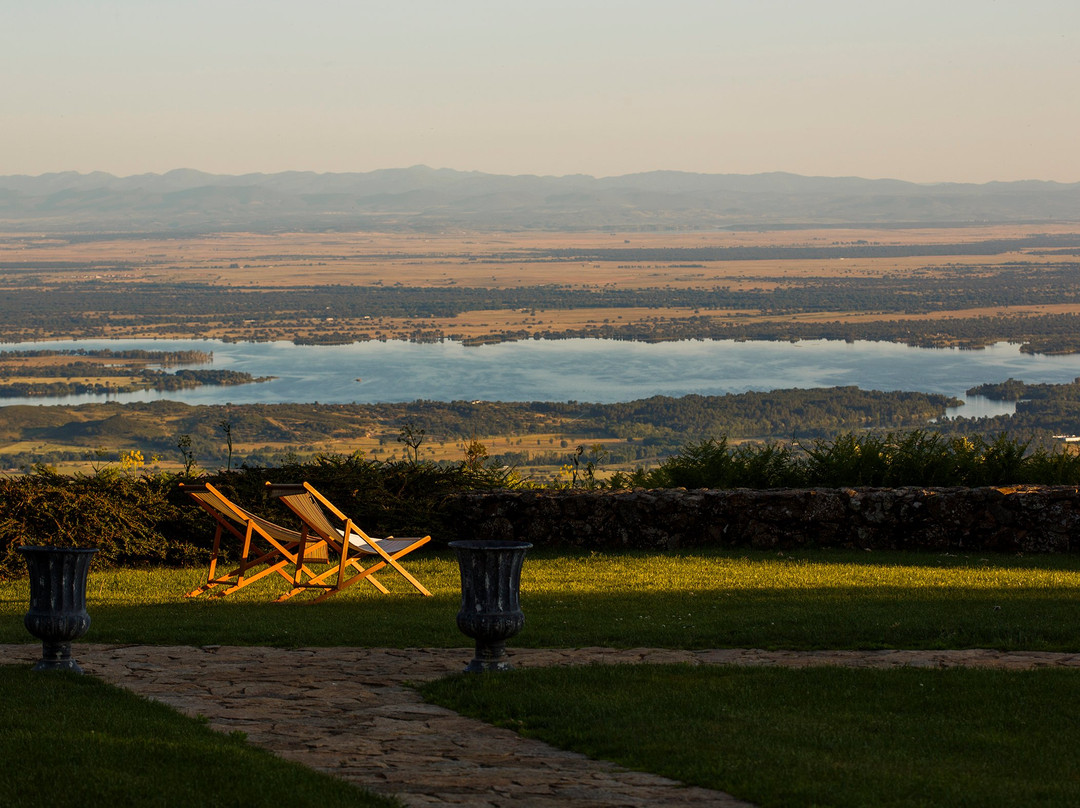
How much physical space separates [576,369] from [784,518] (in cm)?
5994

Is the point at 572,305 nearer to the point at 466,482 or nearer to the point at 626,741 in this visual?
the point at 466,482

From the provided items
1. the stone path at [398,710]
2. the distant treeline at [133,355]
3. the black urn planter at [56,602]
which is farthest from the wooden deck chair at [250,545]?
the distant treeline at [133,355]

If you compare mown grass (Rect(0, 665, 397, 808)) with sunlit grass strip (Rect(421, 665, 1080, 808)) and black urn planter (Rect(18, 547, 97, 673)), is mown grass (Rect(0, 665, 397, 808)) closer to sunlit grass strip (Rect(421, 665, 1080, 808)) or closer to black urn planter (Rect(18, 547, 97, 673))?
black urn planter (Rect(18, 547, 97, 673))

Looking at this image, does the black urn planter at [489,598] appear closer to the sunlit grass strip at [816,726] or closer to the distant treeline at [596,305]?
the sunlit grass strip at [816,726]

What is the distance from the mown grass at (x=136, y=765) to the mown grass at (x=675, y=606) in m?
1.97

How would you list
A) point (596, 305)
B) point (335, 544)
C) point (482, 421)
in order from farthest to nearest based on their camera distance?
point (596, 305), point (482, 421), point (335, 544)

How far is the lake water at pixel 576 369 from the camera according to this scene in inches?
2302

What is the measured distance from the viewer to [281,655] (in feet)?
21.2

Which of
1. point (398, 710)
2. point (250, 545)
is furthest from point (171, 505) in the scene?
point (398, 710)

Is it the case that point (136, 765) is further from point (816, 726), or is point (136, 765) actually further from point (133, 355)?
point (133, 355)

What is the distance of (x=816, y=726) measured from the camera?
4.76 m

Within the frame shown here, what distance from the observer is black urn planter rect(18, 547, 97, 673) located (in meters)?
5.91

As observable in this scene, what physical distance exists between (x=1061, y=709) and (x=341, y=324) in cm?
9396

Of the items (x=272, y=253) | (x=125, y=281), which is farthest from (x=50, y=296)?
(x=272, y=253)
